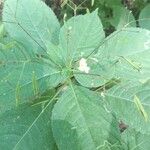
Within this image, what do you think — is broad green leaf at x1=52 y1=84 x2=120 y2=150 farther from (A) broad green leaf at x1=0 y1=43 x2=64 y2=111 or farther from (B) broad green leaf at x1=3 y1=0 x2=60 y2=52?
(B) broad green leaf at x1=3 y1=0 x2=60 y2=52

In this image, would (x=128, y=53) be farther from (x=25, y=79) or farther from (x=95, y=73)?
(x=25, y=79)

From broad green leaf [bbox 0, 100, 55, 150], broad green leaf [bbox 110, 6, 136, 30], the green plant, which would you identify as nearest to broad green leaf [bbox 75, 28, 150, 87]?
the green plant

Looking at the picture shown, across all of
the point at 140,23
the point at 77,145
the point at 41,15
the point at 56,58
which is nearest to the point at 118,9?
the point at 140,23

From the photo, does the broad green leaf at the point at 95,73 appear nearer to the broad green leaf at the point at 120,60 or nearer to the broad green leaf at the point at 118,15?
the broad green leaf at the point at 120,60

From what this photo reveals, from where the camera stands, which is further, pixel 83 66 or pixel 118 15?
pixel 118 15

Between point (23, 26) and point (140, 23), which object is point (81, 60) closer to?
point (23, 26)

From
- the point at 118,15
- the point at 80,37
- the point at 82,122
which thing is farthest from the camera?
the point at 118,15

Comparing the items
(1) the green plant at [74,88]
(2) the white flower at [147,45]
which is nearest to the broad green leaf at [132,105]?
(1) the green plant at [74,88]

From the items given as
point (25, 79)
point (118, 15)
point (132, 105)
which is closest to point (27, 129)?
point (25, 79)
